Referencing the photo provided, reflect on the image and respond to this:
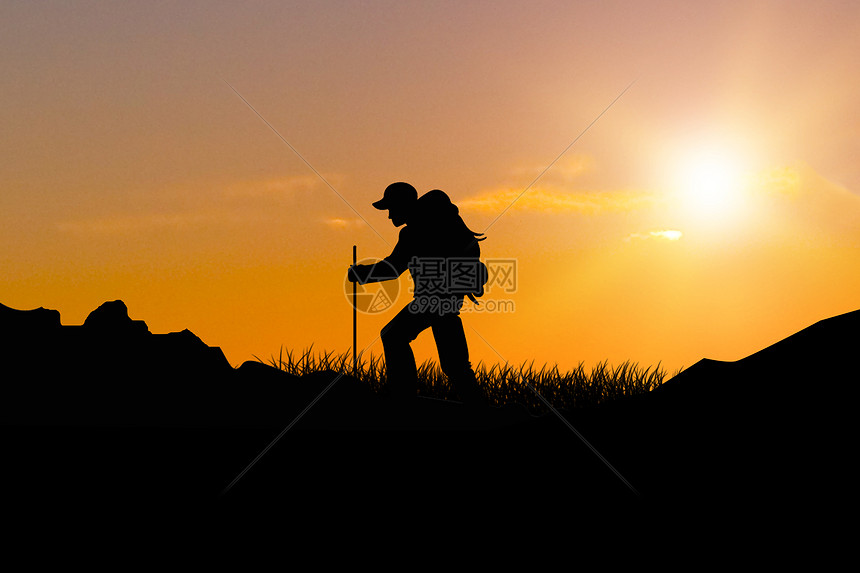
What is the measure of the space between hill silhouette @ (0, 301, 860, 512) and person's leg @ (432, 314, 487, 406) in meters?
0.19

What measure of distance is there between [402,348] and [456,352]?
0.45 meters

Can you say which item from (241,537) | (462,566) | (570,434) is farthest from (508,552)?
(570,434)

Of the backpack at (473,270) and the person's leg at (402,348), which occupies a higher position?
the backpack at (473,270)

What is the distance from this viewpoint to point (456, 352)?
23.5 ft

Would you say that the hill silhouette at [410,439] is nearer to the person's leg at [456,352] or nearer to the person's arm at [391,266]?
the person's leg at [456,352]

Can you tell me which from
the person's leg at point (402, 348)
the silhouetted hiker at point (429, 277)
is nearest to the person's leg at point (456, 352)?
the silhouetted hiker at point (429, 277)

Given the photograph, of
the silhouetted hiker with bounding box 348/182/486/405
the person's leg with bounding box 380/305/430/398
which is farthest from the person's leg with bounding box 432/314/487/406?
the person's leg with bounding box 380/305/430/398

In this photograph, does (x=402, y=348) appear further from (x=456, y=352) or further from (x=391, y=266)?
(x=391, y=266)

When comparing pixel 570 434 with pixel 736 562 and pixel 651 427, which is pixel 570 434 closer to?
pixel 651 427

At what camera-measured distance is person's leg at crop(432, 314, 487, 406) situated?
23.4 feet

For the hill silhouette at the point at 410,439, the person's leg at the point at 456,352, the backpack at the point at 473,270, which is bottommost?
the hill silhouette at the point at 410,439

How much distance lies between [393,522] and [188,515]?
38.3 inches

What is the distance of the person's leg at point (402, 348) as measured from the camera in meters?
7.13

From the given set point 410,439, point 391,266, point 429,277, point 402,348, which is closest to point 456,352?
point 402,348
